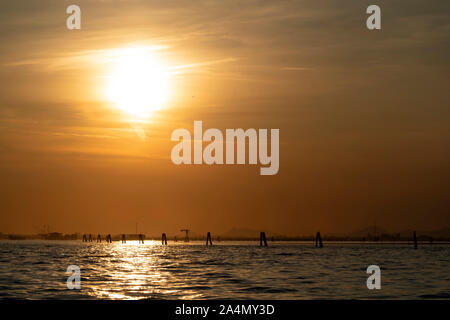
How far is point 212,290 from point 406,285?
39.9 feet

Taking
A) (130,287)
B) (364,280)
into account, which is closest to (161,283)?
(130,287)

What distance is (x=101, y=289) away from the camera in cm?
3097

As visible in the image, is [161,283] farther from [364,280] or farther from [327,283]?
[364,280]

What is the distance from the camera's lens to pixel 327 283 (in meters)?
35.9
